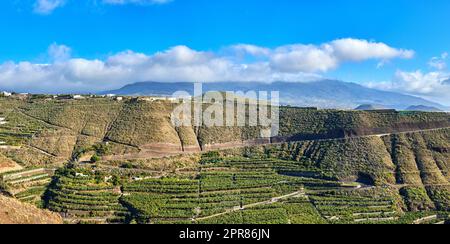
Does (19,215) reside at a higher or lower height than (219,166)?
higher

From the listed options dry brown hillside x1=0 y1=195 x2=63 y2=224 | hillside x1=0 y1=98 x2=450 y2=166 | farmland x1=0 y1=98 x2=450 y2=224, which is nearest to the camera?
dry brown hillside x1=0 y1=195 x2=63 y2=224

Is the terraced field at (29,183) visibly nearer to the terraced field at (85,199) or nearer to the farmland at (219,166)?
the farmland at (219,166)

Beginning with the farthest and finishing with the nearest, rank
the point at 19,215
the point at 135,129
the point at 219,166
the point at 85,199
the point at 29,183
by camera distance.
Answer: the point at 135,129 → the point at 219,166 → the point at 29,183 → the point at 85,199 → the point at 19,215

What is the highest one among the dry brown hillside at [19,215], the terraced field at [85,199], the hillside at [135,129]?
the hillside at [135,129]

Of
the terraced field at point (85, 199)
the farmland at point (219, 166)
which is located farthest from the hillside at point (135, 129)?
the terraced field at point (85, 199)

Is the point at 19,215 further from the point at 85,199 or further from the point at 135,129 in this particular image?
the point at 135,129

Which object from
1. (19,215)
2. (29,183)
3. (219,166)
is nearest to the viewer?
(19,215)

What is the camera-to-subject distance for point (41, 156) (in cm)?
6150

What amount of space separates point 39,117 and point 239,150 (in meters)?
38.7

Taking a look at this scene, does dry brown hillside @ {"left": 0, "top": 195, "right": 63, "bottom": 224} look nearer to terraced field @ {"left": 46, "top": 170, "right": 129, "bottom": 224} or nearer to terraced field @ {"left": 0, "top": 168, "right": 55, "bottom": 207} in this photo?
terraced field @ {"left": 46, "top": 170, "right": 129, "bottom": 224}

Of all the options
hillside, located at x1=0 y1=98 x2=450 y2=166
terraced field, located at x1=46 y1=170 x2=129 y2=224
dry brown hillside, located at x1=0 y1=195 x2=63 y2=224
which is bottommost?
terraced field, located at x1=46 y1=170 x2=129 y2=224

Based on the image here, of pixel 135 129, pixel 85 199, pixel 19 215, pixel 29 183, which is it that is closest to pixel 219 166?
pixel 135 129

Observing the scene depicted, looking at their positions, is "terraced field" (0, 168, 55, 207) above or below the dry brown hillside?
below

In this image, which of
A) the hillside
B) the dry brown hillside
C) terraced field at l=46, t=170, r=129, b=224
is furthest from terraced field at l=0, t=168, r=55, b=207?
the dry brown hillside
